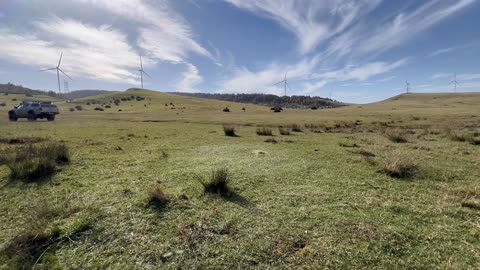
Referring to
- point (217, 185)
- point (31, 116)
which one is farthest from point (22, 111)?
point (217, 185)

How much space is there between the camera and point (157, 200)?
5.66 m

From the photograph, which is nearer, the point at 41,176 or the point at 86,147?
the point at 41,176

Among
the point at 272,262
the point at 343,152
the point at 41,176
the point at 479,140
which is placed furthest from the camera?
the point at 479,140

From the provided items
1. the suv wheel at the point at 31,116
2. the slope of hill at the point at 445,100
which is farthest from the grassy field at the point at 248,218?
the slope of hill at the point at 445,100

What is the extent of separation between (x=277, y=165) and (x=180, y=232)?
5.16 meters

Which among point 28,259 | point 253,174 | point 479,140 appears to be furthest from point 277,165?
point 479,140

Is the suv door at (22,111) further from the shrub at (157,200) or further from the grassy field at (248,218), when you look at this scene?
the shrub at (157,200)

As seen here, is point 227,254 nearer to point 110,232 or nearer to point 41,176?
point 110,232

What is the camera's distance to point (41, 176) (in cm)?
743

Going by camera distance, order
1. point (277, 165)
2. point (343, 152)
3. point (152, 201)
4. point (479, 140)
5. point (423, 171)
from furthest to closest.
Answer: point (479, 140) < point (343, 152) < point (277, 165) < point (423, 171) < point (152, 201)

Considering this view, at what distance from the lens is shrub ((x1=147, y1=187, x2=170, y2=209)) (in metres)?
5.55

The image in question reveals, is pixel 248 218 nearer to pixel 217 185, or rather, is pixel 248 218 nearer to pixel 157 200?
pixel 217 185

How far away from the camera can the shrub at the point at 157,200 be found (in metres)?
5.55

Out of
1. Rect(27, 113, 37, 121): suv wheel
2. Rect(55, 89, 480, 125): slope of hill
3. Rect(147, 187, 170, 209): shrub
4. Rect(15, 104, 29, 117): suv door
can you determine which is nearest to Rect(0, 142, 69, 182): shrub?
Rect(147, 187, 170, 209): shrub
